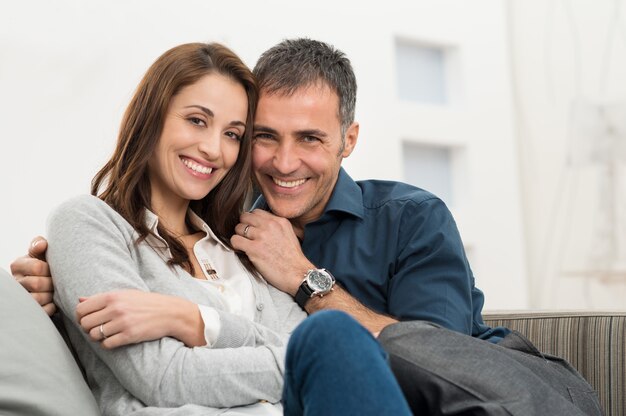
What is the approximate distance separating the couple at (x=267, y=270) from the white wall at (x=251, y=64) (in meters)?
1.86

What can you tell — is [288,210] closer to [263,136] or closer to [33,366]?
[263,136]

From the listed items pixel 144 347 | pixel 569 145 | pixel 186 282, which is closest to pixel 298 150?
pixel 186 282

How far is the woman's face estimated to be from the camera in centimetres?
167

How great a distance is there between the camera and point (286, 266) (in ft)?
5.88

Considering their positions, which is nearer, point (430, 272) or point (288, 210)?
point (430, 272)

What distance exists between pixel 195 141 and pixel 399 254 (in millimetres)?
Result: 540

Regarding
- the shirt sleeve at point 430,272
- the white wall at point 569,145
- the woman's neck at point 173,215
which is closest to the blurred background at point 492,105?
the white wall at point 569,145

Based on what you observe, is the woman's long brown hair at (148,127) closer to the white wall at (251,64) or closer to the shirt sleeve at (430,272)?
the shirt sleeve at (430,272)

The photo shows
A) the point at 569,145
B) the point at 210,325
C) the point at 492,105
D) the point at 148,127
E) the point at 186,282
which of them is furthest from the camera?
the point at 492,105

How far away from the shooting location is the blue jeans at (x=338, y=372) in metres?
0.89

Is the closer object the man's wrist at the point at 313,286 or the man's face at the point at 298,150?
the man's wrist at the point at 313,286

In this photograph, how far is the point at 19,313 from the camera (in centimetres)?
128

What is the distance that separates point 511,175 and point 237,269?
3.76m

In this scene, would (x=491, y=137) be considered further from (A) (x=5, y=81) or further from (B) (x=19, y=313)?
(B) (x=19, y=313)
